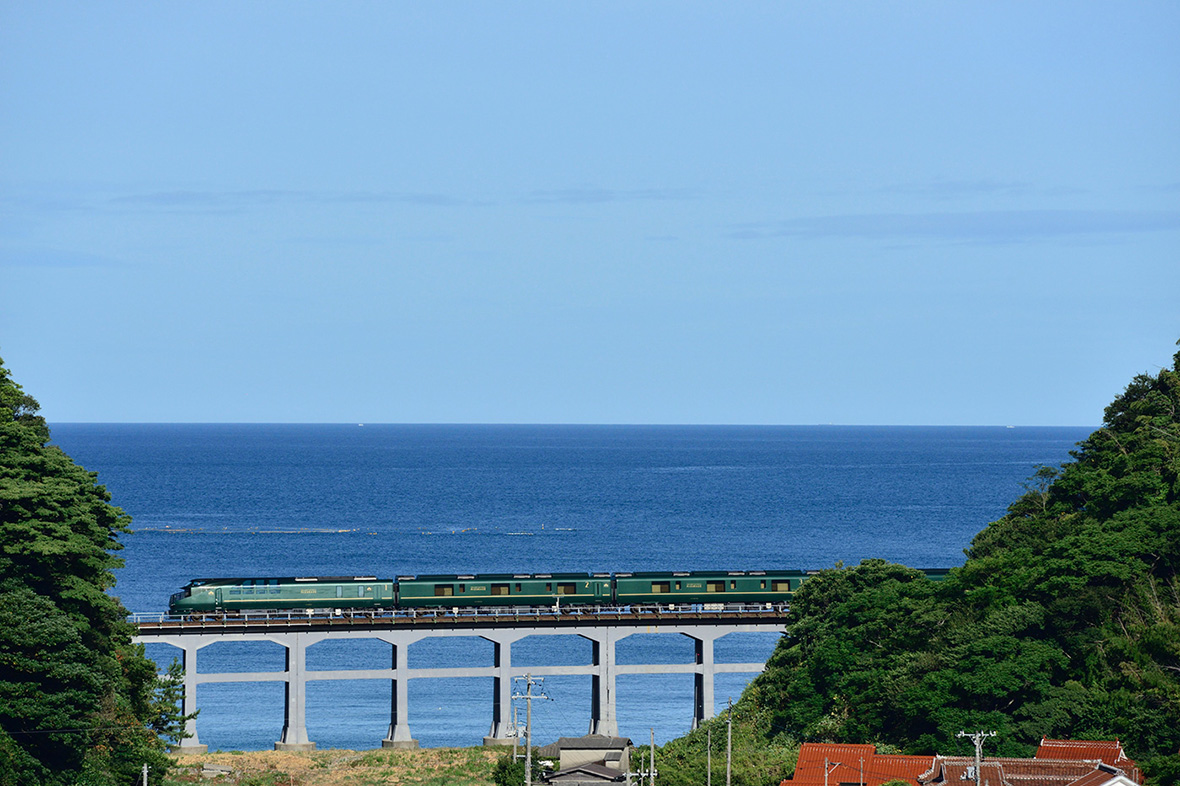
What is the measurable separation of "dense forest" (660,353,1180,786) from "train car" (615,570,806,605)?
17427 mm

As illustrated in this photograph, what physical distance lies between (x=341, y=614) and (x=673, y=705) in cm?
2600

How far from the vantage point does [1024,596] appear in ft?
217

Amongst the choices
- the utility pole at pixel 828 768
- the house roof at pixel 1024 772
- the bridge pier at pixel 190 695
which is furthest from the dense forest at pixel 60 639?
the house roof at pixel 1024 772

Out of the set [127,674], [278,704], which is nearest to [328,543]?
[278,704]

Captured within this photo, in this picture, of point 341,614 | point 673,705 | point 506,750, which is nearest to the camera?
point 506,750

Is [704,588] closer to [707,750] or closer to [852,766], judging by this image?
[707,750]

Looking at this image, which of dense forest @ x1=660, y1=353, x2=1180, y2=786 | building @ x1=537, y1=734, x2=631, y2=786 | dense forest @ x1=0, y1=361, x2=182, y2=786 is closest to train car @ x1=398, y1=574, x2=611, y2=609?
dense forest @ x1=660, y1=353, x2=1180, y2=786

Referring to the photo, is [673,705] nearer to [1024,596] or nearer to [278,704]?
[278,704]

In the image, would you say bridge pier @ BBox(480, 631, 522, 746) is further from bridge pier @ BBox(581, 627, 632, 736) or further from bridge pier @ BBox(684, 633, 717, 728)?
bridge pier @ BBox(684, 633, 717, 728)

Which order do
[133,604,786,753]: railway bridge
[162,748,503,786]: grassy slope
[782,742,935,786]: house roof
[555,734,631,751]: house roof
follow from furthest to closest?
[133,604,786,753]: railway bridge, [162,748,503,786]: grassy slope, [555,734,631,751]: house roof, [782,742,935,786]: house roof

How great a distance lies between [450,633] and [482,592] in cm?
490

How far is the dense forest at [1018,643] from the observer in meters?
58.5

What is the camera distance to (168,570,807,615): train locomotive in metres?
87.1

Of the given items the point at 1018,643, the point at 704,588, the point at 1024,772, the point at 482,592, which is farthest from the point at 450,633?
the point at 1024,772
